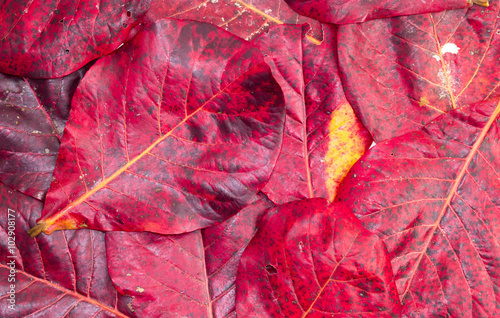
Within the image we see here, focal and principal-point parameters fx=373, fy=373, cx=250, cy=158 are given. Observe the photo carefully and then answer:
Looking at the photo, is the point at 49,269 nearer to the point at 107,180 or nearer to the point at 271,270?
the point at 107,180

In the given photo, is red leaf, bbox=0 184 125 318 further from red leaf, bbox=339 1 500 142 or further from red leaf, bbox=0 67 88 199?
red leaf, bbox=339 1 500 142

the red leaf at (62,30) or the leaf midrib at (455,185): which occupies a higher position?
the red leaf at (62,30)

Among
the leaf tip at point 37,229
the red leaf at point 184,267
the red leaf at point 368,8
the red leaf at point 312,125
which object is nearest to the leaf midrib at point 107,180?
the leaf tip at point 37,229

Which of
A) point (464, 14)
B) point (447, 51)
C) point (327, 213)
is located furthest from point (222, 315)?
point (464, 14)

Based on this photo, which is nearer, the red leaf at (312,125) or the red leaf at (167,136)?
the red leaf at (167,136)

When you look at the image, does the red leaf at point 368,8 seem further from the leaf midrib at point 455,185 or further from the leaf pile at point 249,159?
the leaf midrib at point 455,185

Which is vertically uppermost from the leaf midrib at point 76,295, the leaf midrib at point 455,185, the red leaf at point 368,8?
the red leaf at point 368,8

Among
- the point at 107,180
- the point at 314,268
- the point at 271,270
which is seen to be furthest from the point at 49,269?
the point at 314,268

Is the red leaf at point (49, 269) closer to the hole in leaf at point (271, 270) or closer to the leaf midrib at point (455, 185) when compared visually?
the hole in leaf at point (271, 270)
